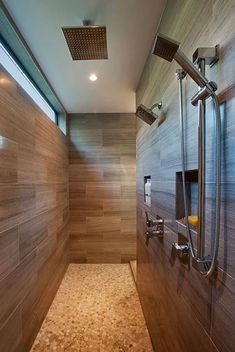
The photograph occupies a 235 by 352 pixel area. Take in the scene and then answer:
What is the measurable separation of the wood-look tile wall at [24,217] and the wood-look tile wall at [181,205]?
2.98ft

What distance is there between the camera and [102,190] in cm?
344

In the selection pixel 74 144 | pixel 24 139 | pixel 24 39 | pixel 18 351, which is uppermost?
pixel 24 39

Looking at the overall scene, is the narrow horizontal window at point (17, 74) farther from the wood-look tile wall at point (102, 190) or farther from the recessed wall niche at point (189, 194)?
the recessed wall niche at point (189, 194)

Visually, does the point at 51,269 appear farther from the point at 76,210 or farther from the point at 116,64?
the point at 116,64

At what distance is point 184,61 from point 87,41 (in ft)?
3.24

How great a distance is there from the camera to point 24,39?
64.4 inches

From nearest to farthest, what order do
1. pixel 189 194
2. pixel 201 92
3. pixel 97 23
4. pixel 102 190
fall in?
pixel 201 92, pixel 189 194, pixel 97 23, pixel 102 190

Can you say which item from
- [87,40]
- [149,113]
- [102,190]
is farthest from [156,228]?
[102,190]

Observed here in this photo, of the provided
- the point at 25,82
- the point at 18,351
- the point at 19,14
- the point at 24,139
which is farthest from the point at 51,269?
the point at 19,14

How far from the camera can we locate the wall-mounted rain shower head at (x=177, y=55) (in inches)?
30.1

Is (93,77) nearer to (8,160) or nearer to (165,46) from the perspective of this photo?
(8,160)

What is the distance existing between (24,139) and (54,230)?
1.22m

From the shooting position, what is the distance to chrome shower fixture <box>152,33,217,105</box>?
2.46 feet

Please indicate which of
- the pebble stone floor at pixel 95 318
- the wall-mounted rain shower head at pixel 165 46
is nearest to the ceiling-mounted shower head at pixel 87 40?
the wall-mounted rain shower head at pixel 165 46
